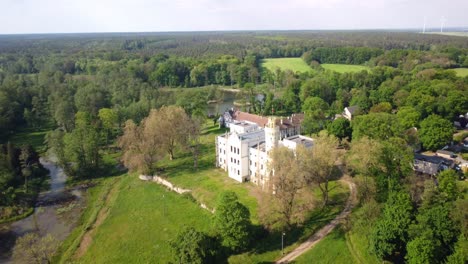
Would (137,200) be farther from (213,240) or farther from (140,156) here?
(213,240)

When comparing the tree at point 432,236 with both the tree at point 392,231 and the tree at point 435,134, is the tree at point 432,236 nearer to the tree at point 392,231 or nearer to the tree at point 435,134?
the tree at point 392,231

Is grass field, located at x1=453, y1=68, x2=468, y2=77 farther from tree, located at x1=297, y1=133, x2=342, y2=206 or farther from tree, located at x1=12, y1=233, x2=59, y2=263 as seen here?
tree, located at x1=12, y1=233, x2=59, y2=263

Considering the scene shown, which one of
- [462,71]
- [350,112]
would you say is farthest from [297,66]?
[350,112]

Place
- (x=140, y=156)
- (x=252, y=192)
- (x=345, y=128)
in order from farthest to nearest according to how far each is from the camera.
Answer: (x=345, y=128) < (x=140, y=156) < (x=252, y=192)

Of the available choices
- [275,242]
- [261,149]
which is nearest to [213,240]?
[275,242]

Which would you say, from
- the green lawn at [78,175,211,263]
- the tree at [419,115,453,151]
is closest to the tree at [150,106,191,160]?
the green lawn at [78,175,211,263]

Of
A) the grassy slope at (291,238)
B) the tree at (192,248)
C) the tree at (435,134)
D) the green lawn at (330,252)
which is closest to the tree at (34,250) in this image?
the tree at (192,248)
